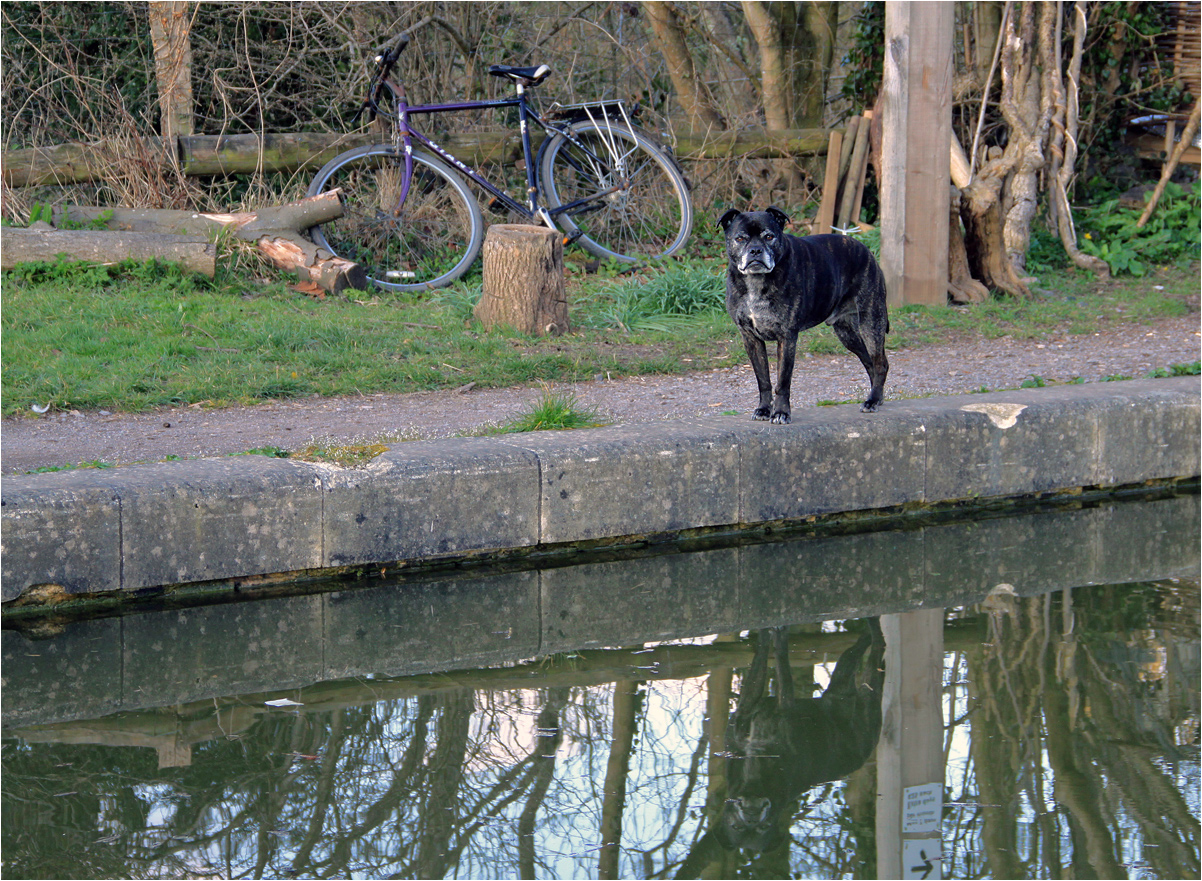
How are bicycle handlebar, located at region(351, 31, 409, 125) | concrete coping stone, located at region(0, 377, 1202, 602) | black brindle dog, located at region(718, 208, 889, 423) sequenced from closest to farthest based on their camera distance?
concrete coping stone, located at region(0, 377, 1202, 602) < black brindle dog, located at region(718, 208, 889, 423) < bicycle handlebar, located at region(351, 31, 409, 125)

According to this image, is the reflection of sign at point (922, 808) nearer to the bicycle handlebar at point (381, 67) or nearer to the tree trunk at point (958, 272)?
the tree trunk at point (958, 272)

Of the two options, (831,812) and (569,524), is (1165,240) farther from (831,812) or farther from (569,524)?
(831,812)

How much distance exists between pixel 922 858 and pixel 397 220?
785cm

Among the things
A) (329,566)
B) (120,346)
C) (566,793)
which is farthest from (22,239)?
(566,793)

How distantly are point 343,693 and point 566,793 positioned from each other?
961mm

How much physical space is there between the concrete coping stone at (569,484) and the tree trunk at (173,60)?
660cm

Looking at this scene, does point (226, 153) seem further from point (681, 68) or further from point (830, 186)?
point (830, 186)

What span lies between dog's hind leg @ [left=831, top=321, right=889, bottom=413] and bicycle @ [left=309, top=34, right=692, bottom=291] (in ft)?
14.6

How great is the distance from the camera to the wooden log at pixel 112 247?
854 cm

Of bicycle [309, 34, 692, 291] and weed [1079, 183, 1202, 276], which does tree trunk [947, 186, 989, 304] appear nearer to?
weed [1079, 183, 1202, 276]

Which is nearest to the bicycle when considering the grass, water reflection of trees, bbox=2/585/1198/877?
the grass

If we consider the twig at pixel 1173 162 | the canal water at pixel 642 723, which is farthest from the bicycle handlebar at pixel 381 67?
the twig at pixel 1173 162

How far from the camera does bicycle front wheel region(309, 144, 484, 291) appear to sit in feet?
31.6

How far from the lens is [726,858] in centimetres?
294
